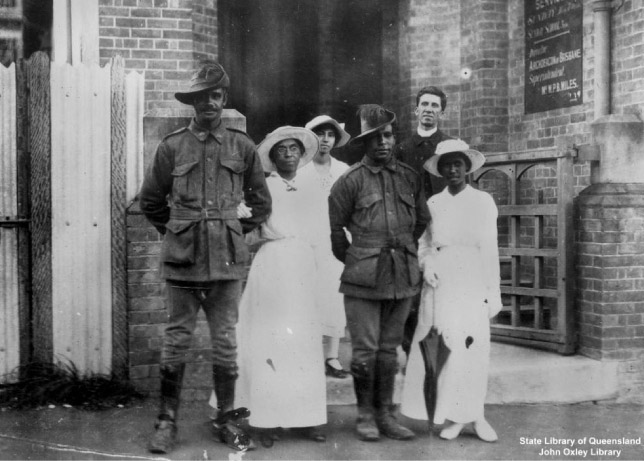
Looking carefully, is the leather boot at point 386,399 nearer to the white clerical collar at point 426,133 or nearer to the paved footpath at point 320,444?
the paved footpath at point 320,444

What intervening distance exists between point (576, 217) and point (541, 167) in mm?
1602

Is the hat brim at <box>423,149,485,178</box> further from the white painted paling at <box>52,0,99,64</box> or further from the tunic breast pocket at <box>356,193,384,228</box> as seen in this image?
the white painted paling at <box>52,0,99,64</box>

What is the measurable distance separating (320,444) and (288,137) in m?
1.84

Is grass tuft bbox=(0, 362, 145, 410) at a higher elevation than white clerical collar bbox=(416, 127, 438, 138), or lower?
A: lower

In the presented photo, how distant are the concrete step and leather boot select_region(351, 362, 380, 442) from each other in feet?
2.42

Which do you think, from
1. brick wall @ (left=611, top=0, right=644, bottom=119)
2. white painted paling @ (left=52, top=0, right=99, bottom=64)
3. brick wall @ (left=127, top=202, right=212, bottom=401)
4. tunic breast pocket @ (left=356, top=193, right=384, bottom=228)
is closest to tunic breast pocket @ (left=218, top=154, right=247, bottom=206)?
tunic breast pocket @ (left=356, top=193, right=384, bottom=228)

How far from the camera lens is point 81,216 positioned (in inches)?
228

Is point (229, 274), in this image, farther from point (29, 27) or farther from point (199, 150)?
point (29, 27)

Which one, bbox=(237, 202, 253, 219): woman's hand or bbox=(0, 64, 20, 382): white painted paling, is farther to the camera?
bbox=(0, 64, 20, 382): white painted paling

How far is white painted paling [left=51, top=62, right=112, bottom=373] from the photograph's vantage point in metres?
5.77

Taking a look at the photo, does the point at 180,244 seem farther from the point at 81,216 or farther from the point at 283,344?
the point at 81,216

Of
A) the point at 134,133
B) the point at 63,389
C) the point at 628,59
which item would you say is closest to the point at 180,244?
the point at 134,133

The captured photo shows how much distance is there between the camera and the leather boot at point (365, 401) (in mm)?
4840

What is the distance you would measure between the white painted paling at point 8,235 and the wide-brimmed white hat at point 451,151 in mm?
2859
